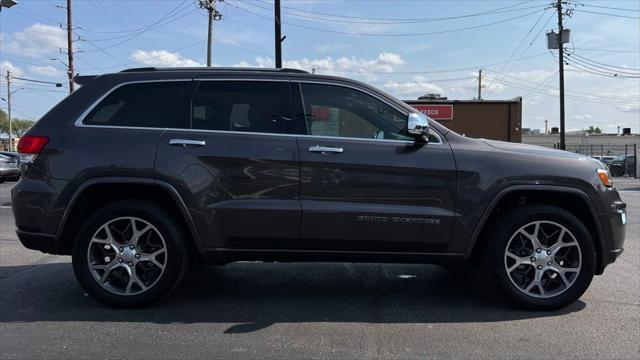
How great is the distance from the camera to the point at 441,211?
4.41m

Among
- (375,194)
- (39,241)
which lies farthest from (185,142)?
(375,194)

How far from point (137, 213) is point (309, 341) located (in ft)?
5.84

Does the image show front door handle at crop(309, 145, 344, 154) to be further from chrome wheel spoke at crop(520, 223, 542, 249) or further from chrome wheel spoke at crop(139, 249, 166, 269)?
chrome wheel spoke at crop(520, 223, 542, 249)

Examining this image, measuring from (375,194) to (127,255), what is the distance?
84.2 inches

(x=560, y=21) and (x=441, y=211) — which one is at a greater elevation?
(x=560, y=21)

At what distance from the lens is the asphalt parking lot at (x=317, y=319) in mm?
3797

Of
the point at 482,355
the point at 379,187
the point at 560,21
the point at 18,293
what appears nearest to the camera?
the point at 482,355

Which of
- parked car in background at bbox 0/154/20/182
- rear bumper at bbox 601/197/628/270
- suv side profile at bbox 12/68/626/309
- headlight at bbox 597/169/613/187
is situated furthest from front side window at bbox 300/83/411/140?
parked car in background at bbox 0/154/20/182

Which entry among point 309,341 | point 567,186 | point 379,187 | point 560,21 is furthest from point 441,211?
point 560,21

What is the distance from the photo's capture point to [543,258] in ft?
15.0

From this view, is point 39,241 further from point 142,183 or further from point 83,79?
point 83,79

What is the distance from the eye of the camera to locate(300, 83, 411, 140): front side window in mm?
4555

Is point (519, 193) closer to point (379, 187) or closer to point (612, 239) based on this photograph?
point (612, 239)

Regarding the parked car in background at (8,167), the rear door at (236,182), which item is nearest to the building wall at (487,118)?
the parked car in background at (8,167)
